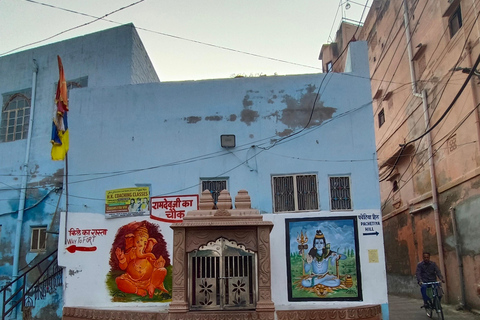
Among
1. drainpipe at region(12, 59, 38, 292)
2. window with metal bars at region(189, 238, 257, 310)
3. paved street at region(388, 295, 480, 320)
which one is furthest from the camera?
drainpipe at region(12, 59, 38, 292)

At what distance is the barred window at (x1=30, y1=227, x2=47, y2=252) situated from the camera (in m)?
12.2

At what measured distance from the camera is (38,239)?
12219 mm

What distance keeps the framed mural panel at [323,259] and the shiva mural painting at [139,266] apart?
285cm

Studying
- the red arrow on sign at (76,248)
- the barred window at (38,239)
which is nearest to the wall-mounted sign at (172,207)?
the red arrow on sign at (76,248)

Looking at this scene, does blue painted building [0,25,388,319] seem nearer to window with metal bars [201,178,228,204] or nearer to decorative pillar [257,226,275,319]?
window with metal bars [201,178,228,204]

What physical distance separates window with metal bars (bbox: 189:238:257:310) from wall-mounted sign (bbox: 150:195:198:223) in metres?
1.95

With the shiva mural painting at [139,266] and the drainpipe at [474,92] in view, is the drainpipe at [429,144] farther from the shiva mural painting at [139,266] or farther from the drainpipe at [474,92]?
the shiva mural painting at [139,266]

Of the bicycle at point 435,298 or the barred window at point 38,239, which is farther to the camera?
the barred window at point 38,239

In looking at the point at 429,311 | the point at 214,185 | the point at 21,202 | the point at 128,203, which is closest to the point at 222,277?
the point at 214,185

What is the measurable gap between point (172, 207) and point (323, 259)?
3651 mm

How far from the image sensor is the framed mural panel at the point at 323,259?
9.58 meters

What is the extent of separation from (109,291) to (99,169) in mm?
2895

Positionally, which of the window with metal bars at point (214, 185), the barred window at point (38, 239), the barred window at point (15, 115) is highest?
the barred window at point (15, 115)

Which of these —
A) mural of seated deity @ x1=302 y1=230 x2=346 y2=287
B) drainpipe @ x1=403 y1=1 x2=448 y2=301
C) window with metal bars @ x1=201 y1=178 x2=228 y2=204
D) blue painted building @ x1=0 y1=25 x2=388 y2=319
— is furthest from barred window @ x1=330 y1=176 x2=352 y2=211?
drainpipe @ x1=403 y1=1 x2=448 y2=301
